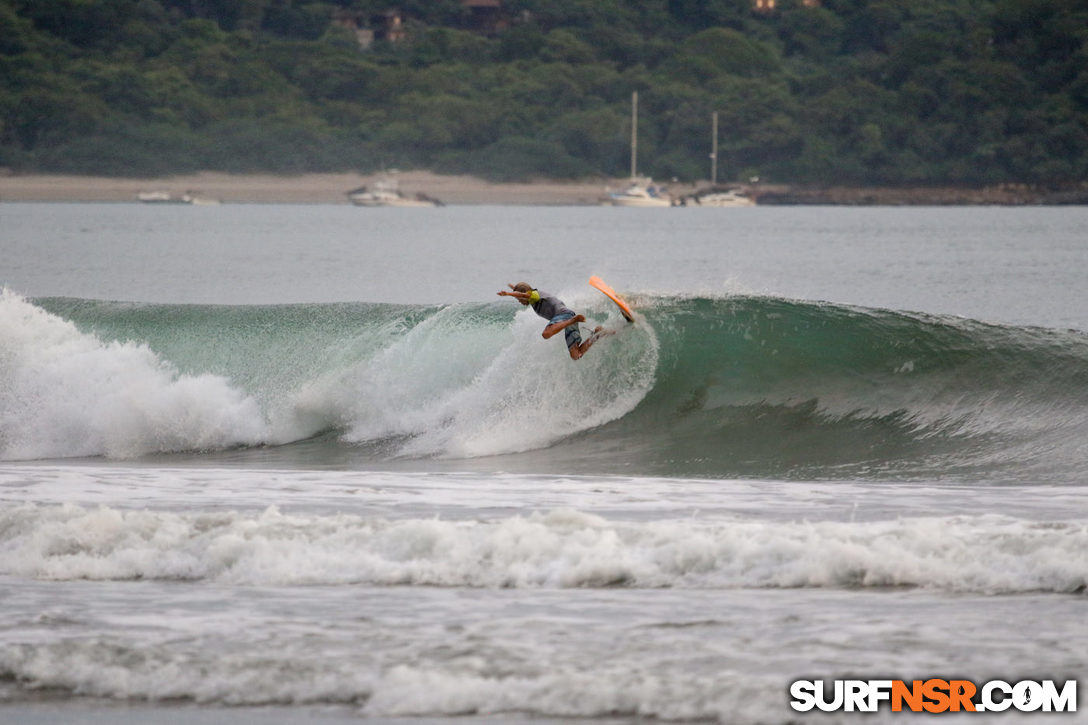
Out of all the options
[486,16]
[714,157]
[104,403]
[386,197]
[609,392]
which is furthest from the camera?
[486,16]

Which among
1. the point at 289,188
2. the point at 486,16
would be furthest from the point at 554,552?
the point at 486,16

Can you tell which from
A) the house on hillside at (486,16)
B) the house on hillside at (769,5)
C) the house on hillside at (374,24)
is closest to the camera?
the house on hillside at (769,5)

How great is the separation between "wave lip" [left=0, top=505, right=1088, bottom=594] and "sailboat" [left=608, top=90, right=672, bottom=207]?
116m

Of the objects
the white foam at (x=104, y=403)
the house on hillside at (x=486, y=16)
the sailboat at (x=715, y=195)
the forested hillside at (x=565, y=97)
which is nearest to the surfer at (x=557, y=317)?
the white foam at (x=104, y=403)

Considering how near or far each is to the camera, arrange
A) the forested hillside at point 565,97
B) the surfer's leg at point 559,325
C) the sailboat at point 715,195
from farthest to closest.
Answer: the sailboat at point 715,195
the forested hillside at point 565,97
the surfer's leg at point 559,325

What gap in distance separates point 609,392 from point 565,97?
412 ft

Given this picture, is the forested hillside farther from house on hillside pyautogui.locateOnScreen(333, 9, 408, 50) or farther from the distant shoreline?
house on hillside pyautogui.locateOnScreen(333, 9, 408, 50)

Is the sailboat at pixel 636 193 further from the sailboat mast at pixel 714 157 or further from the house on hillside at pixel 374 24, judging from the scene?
the house on hillside at pixel 374 24

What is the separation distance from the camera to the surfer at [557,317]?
1444 cm

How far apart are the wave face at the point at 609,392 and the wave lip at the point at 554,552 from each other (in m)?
3.98

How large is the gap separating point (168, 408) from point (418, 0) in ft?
557

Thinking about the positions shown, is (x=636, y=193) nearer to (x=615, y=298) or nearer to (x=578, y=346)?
(x=615, y=298)

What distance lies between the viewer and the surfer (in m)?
14.4

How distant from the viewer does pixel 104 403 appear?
16531mm
